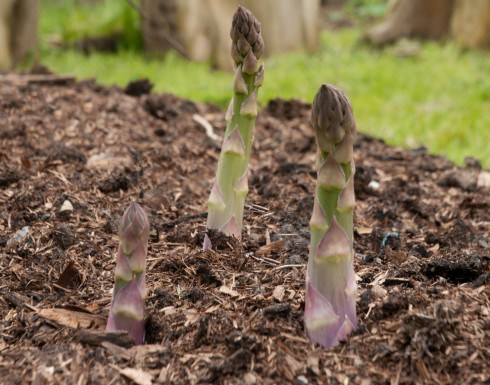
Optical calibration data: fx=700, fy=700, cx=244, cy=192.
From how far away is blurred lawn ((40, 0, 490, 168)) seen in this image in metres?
7.03

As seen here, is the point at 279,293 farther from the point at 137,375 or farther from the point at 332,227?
the point at 137,375

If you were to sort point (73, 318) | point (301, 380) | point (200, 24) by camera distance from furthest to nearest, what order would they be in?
point (200, 24)
point (73, 318)
point (301, 380)

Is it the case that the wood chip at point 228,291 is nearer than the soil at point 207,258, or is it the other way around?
the soil at point 207,258

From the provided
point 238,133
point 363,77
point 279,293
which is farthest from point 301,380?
point 363,77

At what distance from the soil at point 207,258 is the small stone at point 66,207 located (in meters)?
0.03

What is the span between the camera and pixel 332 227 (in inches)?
90.0

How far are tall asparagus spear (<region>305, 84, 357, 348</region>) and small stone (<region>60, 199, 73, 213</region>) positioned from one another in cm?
165

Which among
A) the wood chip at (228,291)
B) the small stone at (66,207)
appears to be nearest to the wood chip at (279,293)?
the wood chip at (228,291)

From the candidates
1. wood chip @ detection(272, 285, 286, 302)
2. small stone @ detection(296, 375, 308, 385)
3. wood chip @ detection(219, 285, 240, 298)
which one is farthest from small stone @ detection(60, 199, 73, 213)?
small stone @ detection(296, 375, 308, 385)

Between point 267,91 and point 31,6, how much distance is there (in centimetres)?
315

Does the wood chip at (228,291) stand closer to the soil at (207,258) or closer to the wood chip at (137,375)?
the soil at (207,258)

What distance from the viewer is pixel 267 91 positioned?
27.0ft

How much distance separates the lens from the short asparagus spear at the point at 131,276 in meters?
2.37

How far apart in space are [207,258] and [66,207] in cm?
103
